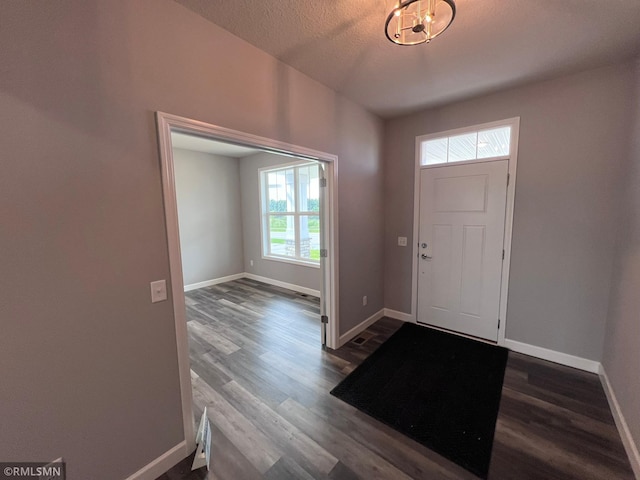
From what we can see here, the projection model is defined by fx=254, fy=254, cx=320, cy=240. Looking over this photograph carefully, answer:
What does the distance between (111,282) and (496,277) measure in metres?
3.41

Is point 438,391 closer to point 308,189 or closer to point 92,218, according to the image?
point 92,218

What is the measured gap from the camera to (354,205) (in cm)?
302

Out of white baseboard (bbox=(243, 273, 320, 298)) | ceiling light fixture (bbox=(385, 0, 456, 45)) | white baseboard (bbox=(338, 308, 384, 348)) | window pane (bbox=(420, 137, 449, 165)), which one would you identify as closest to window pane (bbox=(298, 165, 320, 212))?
white baseboard (bbox=(243, 273, 320, 298))

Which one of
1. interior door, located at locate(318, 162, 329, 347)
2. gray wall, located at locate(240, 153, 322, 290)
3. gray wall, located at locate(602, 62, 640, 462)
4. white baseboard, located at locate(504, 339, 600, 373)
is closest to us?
gray wall, located at locate(602, 62, 640, 462)

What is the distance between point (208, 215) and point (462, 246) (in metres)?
4.69

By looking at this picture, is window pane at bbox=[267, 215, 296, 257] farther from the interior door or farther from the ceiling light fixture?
the ceiling light fixture

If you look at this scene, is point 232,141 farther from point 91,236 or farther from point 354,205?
point 354,205

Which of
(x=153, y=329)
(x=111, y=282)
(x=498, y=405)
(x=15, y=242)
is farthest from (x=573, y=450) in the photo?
(x=15, y=242)

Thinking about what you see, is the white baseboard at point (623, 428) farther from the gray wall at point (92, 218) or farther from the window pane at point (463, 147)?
the gray wall at point (92, 218)

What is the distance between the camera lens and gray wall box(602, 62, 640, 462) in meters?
1.67

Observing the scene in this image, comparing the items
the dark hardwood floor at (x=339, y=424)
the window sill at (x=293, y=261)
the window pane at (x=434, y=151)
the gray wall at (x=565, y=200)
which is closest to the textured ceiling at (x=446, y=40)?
the gray wall at (x=565, y=200)

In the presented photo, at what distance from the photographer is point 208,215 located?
5324 mm

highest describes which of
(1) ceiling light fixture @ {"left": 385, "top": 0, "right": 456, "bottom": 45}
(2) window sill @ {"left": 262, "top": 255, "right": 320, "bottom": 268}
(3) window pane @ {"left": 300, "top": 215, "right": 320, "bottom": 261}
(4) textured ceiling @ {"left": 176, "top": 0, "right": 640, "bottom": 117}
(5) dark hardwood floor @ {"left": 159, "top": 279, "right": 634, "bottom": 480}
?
(4) textured ceiling @ {"left": 176, "top": 0, "right": 640, "bottom": 117}

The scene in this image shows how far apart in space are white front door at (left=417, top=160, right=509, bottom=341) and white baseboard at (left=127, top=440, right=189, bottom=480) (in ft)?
9.45
